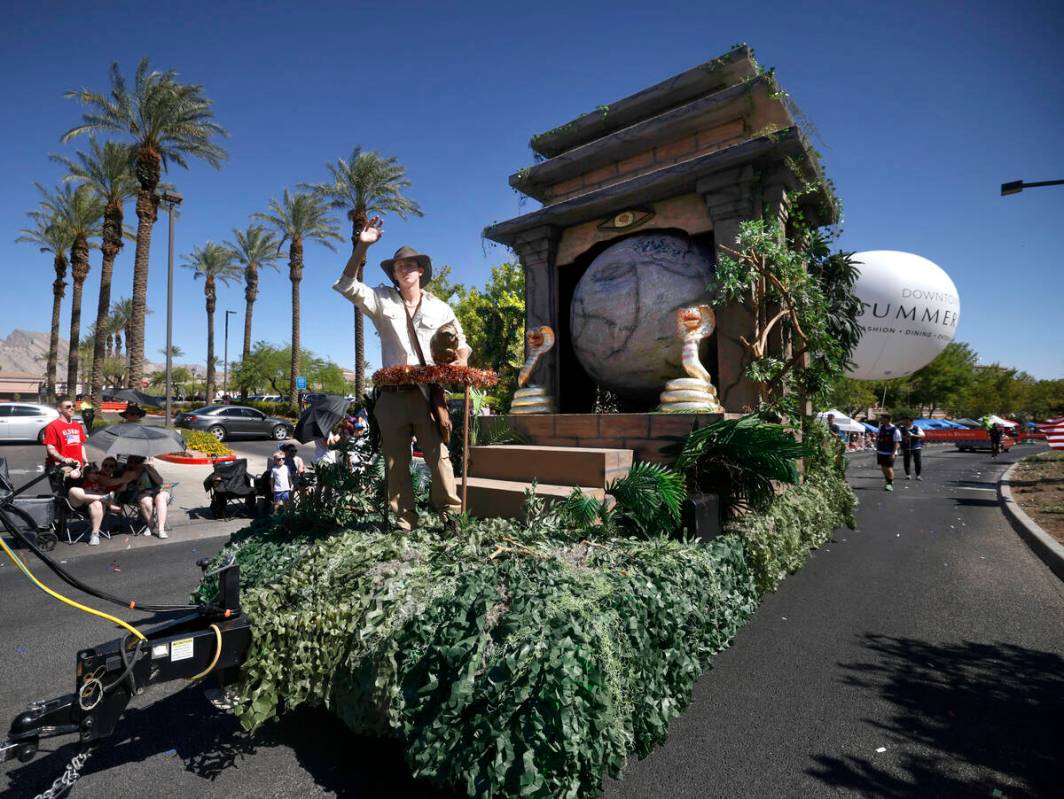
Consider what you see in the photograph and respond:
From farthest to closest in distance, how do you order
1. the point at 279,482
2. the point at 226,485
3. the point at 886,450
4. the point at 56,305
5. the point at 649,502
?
the point at 56,305, the point at 886,450, the point at 226,485, the point at 279,482, the point at 649,502

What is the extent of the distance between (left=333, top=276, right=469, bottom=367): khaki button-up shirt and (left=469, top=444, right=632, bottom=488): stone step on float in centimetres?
147

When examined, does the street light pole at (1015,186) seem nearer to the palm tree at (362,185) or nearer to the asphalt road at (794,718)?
the asphalt road at (794,718)

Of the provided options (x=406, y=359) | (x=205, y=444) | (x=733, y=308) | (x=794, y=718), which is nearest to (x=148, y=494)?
(x=406, y=359)

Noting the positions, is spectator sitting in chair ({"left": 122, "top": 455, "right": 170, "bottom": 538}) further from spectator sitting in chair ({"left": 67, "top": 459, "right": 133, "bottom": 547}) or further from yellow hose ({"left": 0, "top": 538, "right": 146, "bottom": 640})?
yellow hose ({"left": 0, "top": 538, "right": 146, "bottom": 640})

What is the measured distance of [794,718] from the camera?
9.04ft

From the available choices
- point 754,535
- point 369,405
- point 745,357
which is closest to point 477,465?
point 369,405

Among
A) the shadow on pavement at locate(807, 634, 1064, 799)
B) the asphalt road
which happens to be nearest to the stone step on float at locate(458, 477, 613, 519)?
the asphalt road

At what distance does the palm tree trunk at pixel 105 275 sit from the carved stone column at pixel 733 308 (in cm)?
2603

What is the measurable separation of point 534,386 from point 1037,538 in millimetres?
6525

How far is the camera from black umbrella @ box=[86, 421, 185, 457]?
22.4 feet

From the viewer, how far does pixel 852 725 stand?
2.69 metres

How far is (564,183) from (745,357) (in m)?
3.49

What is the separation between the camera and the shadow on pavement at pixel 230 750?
229 centimetres

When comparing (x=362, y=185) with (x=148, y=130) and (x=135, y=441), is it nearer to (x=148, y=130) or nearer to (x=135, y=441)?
(x=148, y=130)
